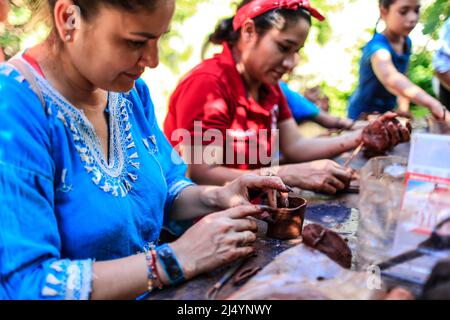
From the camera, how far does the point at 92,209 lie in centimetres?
143

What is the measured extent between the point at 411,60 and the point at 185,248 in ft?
14.2

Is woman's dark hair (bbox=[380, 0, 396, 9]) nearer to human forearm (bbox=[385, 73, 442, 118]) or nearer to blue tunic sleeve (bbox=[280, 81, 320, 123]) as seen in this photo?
human forearm (bbox=[385, 73, 442, 118])

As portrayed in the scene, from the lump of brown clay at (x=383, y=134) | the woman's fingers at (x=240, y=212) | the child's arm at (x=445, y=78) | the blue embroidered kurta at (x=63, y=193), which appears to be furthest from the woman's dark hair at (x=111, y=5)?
the child's arm at (x=445, y=78)

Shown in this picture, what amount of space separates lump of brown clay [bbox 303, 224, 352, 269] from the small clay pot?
0.34m

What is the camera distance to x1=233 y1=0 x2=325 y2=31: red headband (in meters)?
2.73

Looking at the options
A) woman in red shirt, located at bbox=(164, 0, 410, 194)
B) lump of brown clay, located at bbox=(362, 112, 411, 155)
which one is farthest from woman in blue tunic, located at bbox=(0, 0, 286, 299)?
lump of brown clay, located at bbox=(362, 112, 411, 155)

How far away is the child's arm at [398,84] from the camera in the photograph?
3.57 meters

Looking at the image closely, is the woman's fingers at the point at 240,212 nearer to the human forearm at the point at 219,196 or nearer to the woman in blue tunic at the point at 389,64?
the human forearm at the point at 219,196

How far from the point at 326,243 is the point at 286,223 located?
38cm

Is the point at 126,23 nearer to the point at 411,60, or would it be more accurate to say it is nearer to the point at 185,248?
the point at 185,248

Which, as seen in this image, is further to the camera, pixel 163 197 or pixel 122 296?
pixel 163 197

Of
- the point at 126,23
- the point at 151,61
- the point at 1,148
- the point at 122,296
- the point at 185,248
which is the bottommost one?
the point at 122,296

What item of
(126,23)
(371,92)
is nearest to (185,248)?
(126,23)
